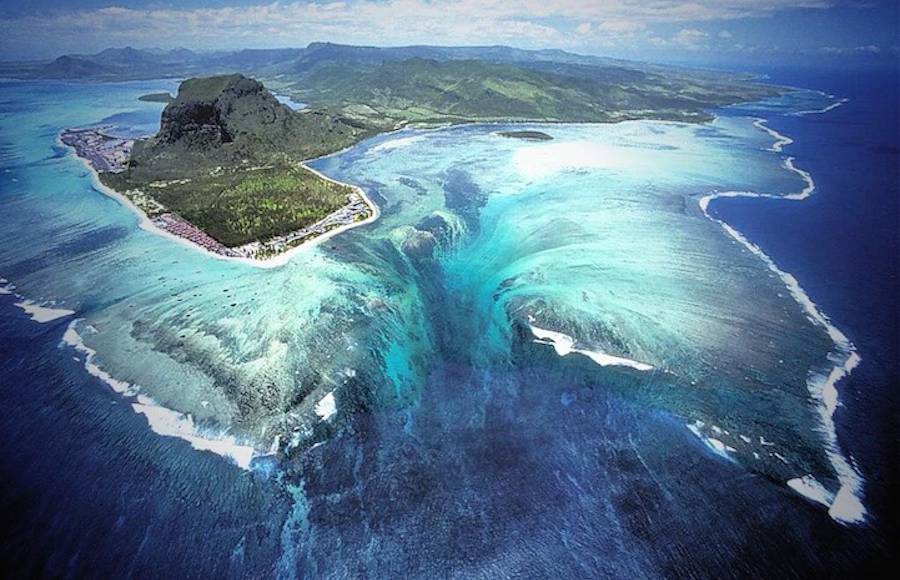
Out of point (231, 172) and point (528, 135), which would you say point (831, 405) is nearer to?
point (231, 172)

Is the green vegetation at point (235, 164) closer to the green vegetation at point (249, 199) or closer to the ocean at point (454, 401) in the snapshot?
the green vegetation at point (249, 199)

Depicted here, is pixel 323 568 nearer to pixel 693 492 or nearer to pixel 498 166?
pixel 693 492

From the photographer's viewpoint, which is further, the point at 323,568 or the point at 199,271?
the point at 199,271

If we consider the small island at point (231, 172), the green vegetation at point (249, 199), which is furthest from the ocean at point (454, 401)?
the green vegetation at point (249, 199)

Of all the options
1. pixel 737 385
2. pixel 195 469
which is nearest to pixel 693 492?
pixel 737 385

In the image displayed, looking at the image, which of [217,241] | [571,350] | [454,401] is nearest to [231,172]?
[217,241]
